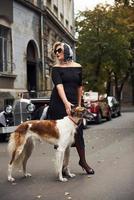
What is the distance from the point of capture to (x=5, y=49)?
27.0m

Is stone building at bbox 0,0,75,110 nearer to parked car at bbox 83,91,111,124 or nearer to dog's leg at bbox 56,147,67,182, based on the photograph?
parked car at bbox 83,91,111,124

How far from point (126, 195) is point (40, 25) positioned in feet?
80.7

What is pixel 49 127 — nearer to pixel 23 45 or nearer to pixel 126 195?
pixel 126 195

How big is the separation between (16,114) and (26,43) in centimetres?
1232

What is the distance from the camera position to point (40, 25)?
32.2 m

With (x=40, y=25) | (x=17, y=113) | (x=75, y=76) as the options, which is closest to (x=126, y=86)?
(x=40, y=25)

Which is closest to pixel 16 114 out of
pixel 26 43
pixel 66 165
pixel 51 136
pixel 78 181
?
pixel 66 165

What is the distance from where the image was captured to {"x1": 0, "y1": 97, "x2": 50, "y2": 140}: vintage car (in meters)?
17.3

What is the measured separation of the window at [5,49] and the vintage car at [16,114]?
8053 mm

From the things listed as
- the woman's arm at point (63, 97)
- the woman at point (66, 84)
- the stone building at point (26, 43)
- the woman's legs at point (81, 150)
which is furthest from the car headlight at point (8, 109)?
the woman's arm at point (63, 97)

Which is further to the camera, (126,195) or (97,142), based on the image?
(97,142)

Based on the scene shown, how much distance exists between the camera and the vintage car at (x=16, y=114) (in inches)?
681

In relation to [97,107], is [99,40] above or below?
above

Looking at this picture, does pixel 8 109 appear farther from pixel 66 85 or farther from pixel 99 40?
pixel 99 40
